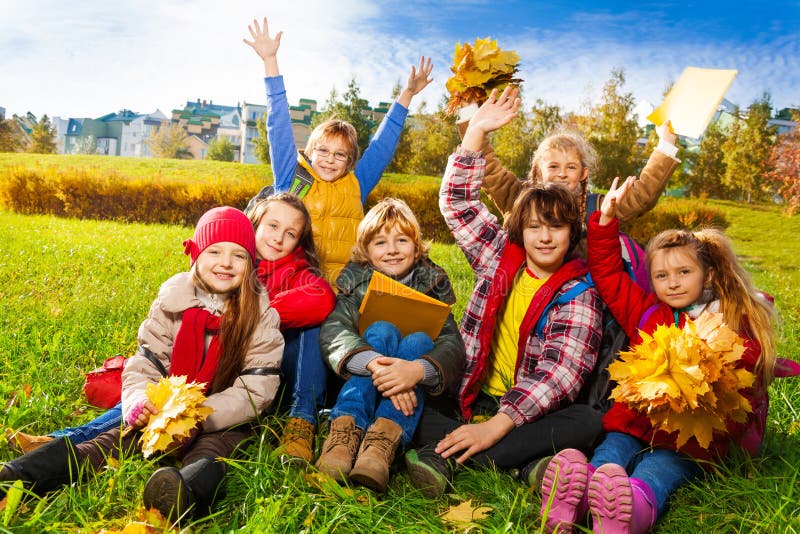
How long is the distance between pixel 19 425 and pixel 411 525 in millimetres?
1836

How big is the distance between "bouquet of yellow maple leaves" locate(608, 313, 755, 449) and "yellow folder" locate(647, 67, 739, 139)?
1046 millimetres

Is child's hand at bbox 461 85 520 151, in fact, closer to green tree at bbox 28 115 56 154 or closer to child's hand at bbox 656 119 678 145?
child's hand at bbox 656 119 678 145

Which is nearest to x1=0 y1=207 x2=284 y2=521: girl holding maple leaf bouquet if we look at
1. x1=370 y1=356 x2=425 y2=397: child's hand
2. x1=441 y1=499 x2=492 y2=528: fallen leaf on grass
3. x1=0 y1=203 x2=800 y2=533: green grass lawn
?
x1=0 y1=203 x2=800 y2=533: green grass lawn

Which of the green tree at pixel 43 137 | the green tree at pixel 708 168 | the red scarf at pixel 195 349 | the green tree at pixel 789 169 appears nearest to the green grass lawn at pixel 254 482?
the red scarf at pixel 195 349

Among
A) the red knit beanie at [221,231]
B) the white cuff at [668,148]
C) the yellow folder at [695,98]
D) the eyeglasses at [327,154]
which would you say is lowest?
the red knit beanie at [221,231]

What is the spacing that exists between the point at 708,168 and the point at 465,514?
17572 millimetres

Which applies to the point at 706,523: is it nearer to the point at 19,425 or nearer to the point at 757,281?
the point at 19,425

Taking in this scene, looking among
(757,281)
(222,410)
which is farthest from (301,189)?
(757,281)

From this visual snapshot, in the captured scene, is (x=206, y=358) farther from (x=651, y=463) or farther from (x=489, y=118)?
(x=651, y=463)

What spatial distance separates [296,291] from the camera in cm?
294

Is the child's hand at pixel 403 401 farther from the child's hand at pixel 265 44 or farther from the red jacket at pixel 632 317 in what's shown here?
the child's hand at pixel 265 44

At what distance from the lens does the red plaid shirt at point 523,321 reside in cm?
270

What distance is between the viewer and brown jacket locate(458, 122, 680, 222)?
3.29 m

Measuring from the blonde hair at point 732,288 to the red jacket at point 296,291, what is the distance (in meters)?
1.49
